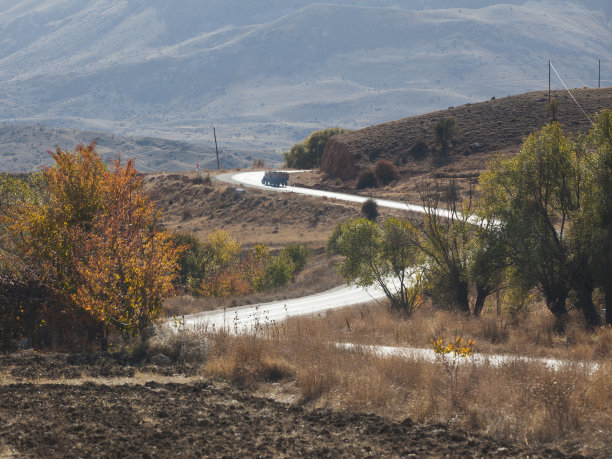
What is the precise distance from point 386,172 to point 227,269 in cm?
3893

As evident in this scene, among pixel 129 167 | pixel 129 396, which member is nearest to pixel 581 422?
pixel 129 396

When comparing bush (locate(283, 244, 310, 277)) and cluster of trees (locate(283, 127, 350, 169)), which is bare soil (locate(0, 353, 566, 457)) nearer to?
bush (locate(283, 244, 310, 277))

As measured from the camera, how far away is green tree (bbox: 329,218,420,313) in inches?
1035

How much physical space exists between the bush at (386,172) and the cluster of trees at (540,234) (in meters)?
51.6

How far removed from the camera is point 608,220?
20344 mm

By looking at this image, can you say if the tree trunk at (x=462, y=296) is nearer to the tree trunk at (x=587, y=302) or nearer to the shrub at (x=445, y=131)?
the tree trunk at (x=587, y=302)

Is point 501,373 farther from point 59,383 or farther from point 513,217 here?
point 513,217

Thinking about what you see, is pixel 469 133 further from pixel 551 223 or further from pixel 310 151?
pixel 551 223

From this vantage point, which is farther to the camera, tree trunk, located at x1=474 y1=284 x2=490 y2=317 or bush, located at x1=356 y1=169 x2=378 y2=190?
bush, located at x1=356 y1=169 x2=378 y2=190

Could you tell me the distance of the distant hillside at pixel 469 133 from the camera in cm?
7738

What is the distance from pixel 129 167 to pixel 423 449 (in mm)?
19950

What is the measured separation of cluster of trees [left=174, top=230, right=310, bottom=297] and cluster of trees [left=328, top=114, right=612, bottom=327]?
1592 cm

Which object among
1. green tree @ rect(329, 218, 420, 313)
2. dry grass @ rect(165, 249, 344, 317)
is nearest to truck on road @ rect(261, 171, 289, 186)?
dry grass @ rect(165, 249, 344, 317)

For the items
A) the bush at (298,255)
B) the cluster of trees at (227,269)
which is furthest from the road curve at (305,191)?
the cluster of trees at (227,269)
